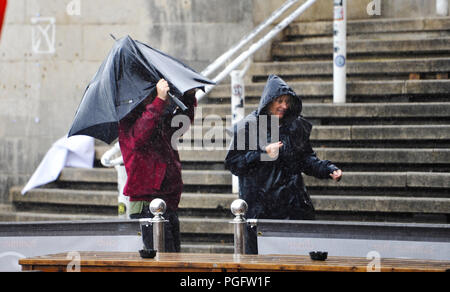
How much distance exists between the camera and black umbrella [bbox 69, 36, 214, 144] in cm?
726

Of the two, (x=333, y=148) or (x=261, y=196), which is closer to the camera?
(x=261, y=196)

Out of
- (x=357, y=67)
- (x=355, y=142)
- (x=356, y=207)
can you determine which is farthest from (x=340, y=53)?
(x=356, y=207)

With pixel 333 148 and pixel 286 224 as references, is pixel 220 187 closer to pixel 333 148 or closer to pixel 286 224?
pixel 333 148

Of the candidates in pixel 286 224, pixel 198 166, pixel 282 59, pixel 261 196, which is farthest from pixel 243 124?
pixel 282 59

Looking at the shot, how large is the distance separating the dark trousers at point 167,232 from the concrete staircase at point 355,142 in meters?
2.30

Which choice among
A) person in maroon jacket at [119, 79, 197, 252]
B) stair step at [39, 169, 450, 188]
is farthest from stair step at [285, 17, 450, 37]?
person in maroon jacket at [119, 79, 197, 252]

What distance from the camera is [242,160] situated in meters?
7.44

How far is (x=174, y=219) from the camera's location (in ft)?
23.5

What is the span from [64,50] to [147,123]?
5753 millimetres

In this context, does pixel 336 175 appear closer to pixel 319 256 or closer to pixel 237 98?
pixel 319 256

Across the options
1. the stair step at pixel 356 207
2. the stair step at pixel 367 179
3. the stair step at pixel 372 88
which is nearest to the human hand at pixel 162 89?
the stair step at pixel 356 207

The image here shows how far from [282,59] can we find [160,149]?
5492mm

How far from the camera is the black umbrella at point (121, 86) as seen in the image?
7.26 meters
